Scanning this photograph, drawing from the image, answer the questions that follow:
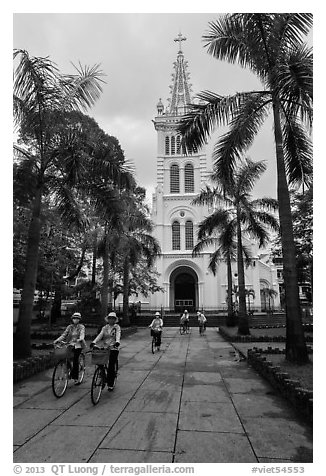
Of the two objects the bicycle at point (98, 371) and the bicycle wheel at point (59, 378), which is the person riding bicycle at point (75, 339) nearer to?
the bicycle wheel at point (59, 378)

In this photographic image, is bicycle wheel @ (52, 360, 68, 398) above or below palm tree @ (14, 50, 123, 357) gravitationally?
below

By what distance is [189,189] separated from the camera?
123 ft

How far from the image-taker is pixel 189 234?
36.0 m

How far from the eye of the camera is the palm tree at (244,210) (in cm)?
1602

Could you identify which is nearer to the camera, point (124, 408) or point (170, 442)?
point (170, 442)

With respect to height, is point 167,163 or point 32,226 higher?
point 167,163

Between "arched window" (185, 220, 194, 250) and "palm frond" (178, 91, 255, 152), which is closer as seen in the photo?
"palm frond" (178, 91, 255, 152)

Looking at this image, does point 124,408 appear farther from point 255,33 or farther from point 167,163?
point 167,163

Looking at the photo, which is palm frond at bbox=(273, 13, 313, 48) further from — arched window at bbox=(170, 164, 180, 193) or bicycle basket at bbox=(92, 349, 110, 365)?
arched window at bbox=(170, 164, 180, 193)

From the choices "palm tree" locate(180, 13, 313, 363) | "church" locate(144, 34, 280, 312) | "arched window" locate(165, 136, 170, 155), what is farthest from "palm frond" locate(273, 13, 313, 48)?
"arched window" locate(165, 136, 170, 155)

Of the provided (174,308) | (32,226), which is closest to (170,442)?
(32,226)

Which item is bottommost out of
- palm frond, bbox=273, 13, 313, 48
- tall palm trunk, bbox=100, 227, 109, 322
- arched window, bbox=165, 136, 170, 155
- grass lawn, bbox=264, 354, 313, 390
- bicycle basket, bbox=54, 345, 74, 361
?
grass lawn, bbox=264, 354, 313, 390

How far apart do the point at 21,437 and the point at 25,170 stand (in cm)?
684

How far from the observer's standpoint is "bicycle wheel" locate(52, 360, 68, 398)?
5977 millimetres
